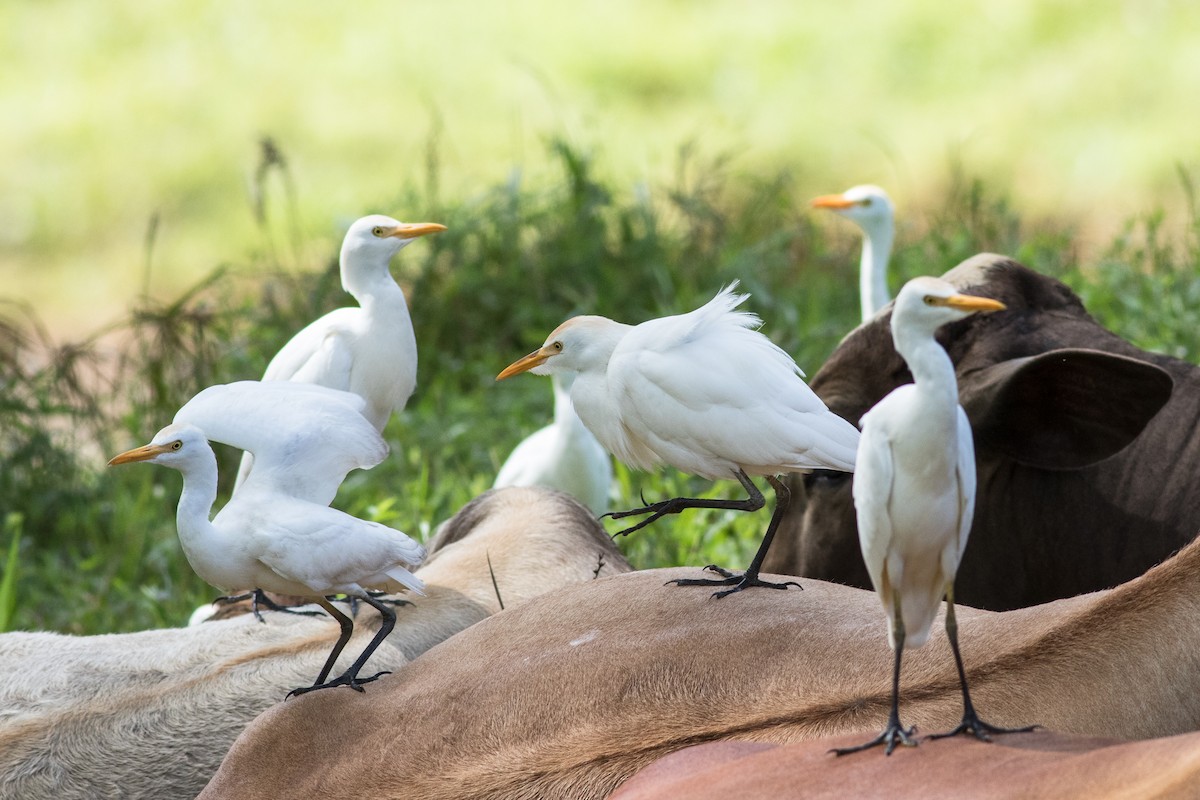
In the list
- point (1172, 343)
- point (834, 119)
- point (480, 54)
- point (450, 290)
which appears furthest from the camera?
point (480, 54)

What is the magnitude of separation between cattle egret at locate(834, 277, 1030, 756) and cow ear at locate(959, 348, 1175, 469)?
4.10 ft

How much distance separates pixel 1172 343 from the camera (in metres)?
5.32

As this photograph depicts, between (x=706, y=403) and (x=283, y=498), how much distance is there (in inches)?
27.6

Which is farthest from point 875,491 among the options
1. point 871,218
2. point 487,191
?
point 487,191

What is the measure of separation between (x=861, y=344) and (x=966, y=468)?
76.5 inches

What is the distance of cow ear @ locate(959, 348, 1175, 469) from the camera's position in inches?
125

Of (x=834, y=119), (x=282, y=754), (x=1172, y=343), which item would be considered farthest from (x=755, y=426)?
(x=834, y=119)

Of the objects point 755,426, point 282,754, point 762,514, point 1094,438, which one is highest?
point 755,426

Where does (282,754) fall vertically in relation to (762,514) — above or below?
above

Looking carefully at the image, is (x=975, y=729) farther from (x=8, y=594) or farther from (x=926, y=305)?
(x=8, y=594)

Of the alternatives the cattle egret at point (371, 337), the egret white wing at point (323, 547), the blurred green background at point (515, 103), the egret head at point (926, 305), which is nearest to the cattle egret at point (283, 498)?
the egret white wing at point (323, 547)

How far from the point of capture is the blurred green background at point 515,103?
9734mm

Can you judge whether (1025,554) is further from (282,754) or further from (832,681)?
(282,754)

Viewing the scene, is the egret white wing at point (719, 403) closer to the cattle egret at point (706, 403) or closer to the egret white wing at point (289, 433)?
the cattle egret at point (706, 403)
